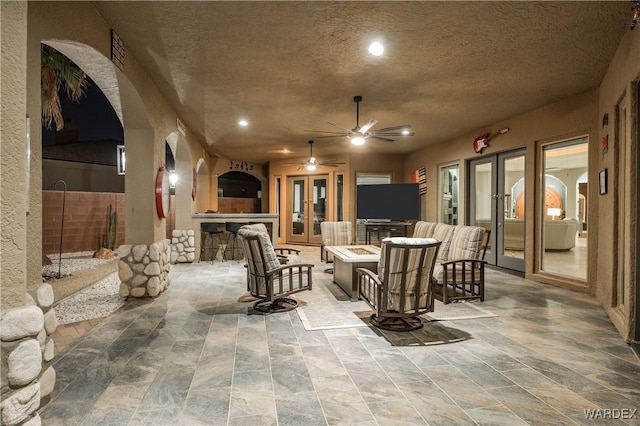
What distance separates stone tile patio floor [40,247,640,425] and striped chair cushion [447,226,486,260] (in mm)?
877

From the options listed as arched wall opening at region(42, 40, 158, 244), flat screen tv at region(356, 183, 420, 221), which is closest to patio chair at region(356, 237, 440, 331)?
arched wall opening at region(42, 40, 158, 244)

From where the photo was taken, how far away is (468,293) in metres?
4.79

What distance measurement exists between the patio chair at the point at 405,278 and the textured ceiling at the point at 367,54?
75.4 inches

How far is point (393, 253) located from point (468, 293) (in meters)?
2.41

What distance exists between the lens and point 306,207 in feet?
36.1

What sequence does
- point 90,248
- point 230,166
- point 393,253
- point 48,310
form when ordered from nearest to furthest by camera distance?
point 48,310 < point 393,253 < point 90,248 < point 230,166

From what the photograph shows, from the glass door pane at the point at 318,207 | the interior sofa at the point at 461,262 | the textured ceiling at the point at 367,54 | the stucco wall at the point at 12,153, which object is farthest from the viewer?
the glass door pane at the point at 318,207

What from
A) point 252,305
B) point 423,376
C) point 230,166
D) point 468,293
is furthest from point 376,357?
point 230,166

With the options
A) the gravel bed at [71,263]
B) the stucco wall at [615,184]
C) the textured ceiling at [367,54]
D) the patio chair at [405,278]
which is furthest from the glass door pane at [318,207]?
the patio chair at [405,278]

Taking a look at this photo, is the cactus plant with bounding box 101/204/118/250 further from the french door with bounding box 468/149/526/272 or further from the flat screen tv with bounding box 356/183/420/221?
the french door with bounding box 468/149/526/272

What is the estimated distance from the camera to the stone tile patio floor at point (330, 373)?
1951 millimetres

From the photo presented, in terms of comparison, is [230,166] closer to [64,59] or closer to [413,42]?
[64,59]

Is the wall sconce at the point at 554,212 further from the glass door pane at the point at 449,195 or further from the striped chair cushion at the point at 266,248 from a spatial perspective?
the striped chair cushion at the point at 266,248

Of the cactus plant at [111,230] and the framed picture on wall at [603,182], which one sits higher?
the framed picture on wall at [603,182]
